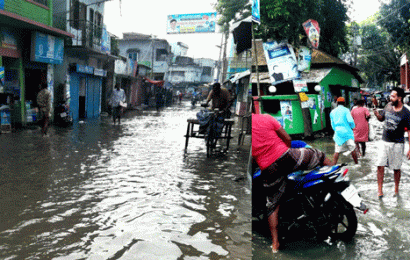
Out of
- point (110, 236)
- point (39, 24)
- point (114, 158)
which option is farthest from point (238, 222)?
point (39, 24)

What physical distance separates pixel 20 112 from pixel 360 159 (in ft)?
38.7

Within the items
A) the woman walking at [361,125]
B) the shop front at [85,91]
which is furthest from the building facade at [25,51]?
the woman walking at [361,125]

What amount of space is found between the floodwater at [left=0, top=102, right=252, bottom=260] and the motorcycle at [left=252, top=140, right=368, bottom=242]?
0.54 meters

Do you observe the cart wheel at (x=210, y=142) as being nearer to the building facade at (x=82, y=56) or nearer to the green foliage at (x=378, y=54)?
the building facade at (x=82, y=56)

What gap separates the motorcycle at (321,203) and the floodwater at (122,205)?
0.54 meters

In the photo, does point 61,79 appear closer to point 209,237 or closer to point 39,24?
point 39,24

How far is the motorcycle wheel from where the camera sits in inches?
162

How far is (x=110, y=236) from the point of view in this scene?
13.1ft

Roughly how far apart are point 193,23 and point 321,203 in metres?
12.8

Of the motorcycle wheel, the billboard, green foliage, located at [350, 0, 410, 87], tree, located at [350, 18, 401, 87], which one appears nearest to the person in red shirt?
the motorcycle wheel

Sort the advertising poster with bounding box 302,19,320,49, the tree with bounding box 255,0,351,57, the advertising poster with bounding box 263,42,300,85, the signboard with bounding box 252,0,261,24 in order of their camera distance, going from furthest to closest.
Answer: the tree with bounding box 255,0,351,57, the advertising poster with bounding box 302,19,320,49, the advertising poster with bounding box 263,42,300,85, the signboard with bounding box 252,0,261,24

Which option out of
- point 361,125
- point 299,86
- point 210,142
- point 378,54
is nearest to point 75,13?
point 299,86

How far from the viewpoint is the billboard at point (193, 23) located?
1541cm

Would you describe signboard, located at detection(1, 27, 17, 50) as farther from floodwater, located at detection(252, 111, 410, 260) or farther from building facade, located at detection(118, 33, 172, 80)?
building facade, located at detection(118, 33, 172, 80)
